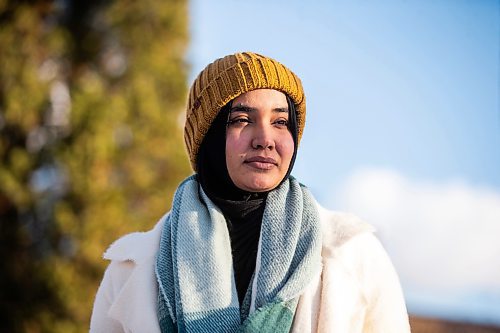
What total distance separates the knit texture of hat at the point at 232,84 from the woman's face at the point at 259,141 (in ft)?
0.08

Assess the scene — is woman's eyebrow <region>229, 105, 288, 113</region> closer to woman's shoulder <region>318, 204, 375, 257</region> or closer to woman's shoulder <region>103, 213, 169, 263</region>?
woman's shoulder <region>318, 204, 375, 257</region>

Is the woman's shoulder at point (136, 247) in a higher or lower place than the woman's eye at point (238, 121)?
lower

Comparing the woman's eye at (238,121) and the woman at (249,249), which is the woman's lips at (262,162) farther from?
the woman's eye at (238,121)

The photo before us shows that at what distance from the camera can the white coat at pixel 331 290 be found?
5.65ft

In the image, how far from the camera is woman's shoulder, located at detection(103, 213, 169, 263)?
1.94 m

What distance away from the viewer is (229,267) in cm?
178

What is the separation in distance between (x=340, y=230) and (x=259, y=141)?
12.7 inches

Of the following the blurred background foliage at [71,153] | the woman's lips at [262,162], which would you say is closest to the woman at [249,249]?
the woman's lips at [262,162]

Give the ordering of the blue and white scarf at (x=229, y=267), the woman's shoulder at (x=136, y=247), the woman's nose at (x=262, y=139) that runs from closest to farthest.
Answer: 1. the blue and white scarf at (x=229, y=267)
2. the woman's nose at (x=262, y=139)
3. the woman's shoulder at (x=136, y=247)

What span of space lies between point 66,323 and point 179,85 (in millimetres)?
3697

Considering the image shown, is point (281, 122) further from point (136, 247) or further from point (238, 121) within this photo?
point (136, 247)

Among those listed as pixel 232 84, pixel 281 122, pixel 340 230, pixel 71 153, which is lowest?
pixel 340 230

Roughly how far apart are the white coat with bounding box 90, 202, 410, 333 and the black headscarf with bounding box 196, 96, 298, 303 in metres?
0.18

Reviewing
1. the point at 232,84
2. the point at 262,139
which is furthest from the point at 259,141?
the point at 232,84
